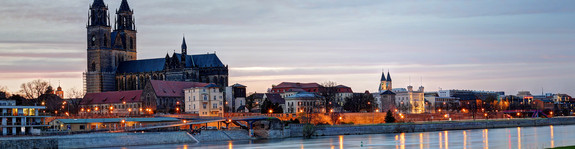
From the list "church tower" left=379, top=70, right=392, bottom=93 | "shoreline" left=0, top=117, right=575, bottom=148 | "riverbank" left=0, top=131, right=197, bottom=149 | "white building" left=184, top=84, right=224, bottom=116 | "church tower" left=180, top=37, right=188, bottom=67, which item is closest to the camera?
"riverbank" left=0, top=131, right=197, bottom=149

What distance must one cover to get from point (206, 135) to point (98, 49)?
89.2 meters

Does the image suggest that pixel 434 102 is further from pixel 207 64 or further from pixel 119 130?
pixel 119 130

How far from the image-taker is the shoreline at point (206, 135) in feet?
199

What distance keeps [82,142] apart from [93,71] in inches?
3892

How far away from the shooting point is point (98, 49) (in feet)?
520

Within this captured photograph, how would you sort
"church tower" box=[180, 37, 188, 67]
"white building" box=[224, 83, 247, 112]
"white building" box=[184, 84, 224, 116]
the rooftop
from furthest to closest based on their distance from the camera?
"church tower" box=[180, 37, 188, 67] < "white building" box=[224, 83, 247, 112] < "white building" box=[184, 84, 224, 116] < the rooftop

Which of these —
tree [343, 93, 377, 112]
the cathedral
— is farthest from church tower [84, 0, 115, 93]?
tree [343, 93, 377, 112]

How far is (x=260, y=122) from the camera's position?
280 feet

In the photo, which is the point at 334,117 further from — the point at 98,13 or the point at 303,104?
the point at 98,13

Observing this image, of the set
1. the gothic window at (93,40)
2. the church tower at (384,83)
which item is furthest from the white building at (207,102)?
the church tower at (384,83)

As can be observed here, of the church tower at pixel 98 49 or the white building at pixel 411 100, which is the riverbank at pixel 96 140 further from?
A: the white building at pixel 411 100

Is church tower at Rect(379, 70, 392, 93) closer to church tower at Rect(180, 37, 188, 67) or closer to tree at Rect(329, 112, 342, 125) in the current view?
church tower at Rect(180, 37, 188, 67)

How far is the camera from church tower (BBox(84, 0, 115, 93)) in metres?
158

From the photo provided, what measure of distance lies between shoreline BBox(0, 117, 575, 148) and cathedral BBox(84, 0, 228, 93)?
48246 mm
